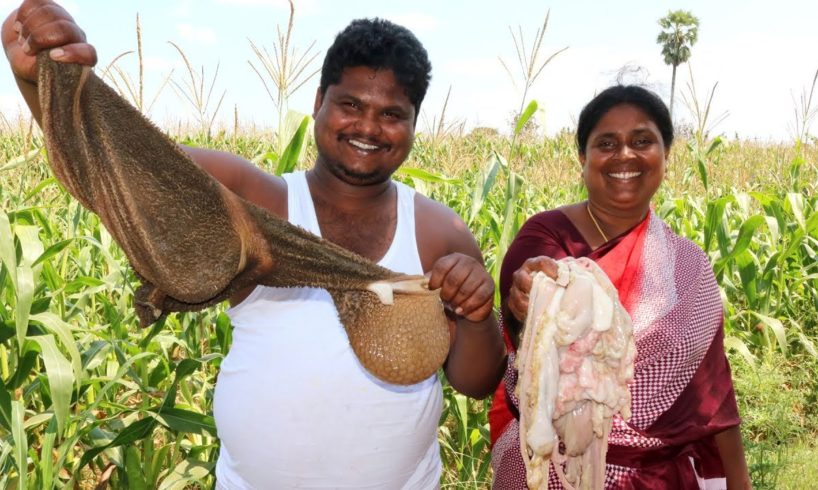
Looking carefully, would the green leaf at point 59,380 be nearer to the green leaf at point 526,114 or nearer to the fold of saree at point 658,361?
the fold of saree at point 658,361

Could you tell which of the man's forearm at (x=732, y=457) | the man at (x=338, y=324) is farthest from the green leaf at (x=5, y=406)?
A: the man's forearm at (x=732, y=457)

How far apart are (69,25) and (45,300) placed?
4.86 ft

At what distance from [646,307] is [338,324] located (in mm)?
1014

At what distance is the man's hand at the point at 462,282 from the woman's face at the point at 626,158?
818 mm

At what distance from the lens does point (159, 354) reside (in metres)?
2.96

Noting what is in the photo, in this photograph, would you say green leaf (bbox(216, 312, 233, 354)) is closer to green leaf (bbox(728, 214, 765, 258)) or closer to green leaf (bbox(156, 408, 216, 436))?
green leaf (bbox(156, 408, 216, 436))

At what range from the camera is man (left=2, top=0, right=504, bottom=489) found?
64.6 inches

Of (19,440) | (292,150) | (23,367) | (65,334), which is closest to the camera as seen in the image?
(19,440)

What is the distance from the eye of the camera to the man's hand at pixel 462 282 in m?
1.55

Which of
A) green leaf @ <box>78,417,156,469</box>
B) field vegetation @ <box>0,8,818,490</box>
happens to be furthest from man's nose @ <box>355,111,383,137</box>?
green leaf @ <box>78,417,156,469</box>

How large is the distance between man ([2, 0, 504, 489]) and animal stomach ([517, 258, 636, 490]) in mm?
170

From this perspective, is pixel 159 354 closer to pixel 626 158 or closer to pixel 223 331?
pixel 223 331

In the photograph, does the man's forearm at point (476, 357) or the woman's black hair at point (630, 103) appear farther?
the woman's black hair at point (630, 103)

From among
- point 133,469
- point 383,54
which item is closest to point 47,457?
point 133,469
